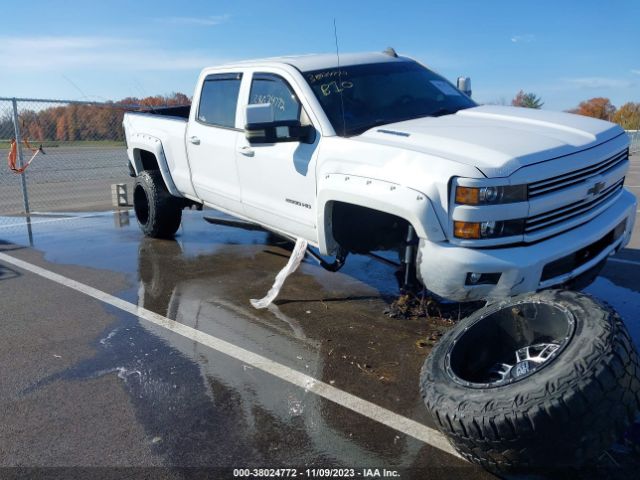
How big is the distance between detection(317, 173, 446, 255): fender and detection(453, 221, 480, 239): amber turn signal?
0.10m

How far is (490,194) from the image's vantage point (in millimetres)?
3559

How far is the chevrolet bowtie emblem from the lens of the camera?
160 inches

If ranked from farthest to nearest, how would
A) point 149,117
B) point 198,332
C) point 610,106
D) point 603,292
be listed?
point 610,106 < point 149,117 < point 603,292 < point 198,332

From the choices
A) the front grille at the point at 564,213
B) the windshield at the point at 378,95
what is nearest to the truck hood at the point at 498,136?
the windshield at the point at 378,95

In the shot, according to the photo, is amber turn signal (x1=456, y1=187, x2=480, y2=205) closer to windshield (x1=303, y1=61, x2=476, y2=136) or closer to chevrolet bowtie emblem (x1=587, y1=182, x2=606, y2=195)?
chevrolet bowtie emblem (x1=587, y1=182, x2=606, y2=195)

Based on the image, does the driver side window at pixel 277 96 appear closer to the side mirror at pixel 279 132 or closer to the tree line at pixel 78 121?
the side mirror at pixel 279 132

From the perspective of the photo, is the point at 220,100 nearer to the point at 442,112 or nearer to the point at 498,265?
the point at 442,112

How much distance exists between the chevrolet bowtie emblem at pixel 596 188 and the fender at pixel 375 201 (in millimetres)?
1159

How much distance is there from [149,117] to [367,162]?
403cm

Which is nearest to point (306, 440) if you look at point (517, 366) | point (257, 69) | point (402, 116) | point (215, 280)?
point (517, 366)

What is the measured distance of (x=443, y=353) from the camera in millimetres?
3305

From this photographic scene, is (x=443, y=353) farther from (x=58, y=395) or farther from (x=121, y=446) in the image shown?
(x=58, y=395)

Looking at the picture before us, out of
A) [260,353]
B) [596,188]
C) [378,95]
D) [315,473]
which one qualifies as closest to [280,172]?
[378,95]

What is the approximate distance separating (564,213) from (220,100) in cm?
360
